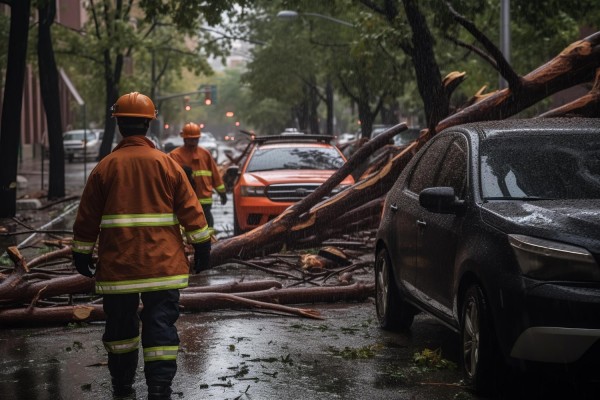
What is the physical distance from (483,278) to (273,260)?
635 centimetres

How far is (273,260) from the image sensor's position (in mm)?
12453

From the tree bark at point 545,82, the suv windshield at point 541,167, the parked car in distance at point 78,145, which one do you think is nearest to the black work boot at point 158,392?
the suv windshield at point 541,167

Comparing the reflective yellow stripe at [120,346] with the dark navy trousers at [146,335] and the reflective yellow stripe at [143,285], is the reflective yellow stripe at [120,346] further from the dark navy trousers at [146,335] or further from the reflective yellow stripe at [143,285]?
the reflective yellow stripe at [143,285]

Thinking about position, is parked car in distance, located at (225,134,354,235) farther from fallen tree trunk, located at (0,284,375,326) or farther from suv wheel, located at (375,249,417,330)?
suv wheel, located at (375,249,417,330)

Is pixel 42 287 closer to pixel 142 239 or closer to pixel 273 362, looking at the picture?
pixel 273 362

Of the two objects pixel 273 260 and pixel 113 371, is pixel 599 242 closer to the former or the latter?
pixel 113 371

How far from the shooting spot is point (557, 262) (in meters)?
5.77

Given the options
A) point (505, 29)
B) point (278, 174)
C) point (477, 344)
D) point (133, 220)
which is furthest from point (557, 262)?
point (505, 29)

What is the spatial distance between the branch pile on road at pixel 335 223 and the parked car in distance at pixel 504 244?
160cm

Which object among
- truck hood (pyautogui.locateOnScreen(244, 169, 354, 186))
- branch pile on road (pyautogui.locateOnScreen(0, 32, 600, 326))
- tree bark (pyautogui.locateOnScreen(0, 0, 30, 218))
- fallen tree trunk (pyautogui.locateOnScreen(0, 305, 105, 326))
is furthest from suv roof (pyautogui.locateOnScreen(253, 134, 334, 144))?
fallen tree trunk (pyautogui.locateOnScreen(0, 305, 105, 326))

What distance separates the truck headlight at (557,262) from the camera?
18.8ft

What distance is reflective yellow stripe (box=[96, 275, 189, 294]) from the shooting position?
20.0 feet

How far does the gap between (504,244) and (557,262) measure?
1.32ft

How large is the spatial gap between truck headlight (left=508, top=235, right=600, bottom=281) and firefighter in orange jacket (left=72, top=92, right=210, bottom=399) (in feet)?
5.63
